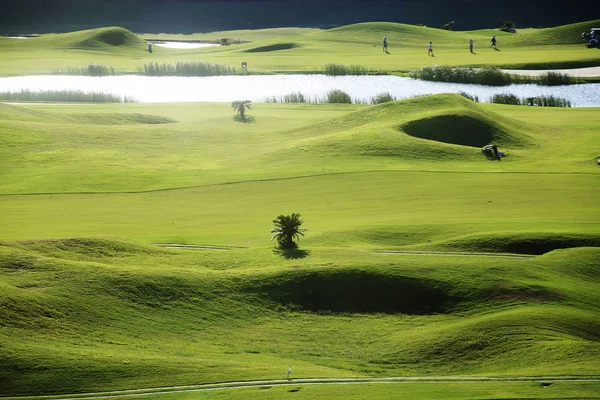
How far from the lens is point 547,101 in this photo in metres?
74.4

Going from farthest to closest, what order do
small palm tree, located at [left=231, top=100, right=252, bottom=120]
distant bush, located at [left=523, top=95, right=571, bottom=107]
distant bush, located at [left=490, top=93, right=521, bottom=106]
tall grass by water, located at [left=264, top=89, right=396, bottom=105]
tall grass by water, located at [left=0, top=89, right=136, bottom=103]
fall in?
1. tall grass by water, located at [left=0, top=89, right=136, bottom=103]
2. tall grass by water, located at [left=264, top=89, right=396, bottom=105]
3. distant bush, located at [left=490, top=93, right=521, bottom=106]
4. distant bush, located at [left=523, top=95, right=571, bottom=107]
5. small palm tree, located at [left=231, top=100, right=252, bottom=120]

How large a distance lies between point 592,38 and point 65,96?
6206cm

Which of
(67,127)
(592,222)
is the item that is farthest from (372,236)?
(67,127)

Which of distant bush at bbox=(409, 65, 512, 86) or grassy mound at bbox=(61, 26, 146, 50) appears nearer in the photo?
distant bush at bbox=(409, 65, 512, 86)

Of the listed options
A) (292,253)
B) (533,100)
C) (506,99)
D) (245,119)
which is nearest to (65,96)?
(245,119)

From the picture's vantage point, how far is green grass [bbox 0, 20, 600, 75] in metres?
95.4

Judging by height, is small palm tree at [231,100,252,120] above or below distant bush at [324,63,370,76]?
below

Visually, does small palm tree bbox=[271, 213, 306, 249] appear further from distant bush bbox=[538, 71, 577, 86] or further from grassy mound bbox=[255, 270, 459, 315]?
distant bush bbox=[538, 71, 577, 86]

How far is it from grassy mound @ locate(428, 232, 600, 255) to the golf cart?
81.0 meters

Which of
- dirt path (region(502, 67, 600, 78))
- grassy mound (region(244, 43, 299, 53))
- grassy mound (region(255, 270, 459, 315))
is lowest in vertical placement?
grassy mound (region(255, 270, 459, 315))

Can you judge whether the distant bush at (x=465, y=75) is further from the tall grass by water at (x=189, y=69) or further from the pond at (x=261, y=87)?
the tall grass by water at (x=189, y=69)

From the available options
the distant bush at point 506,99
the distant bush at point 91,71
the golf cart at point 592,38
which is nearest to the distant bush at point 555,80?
the distant bush at point 506,99

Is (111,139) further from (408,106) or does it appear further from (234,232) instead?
(234,232)

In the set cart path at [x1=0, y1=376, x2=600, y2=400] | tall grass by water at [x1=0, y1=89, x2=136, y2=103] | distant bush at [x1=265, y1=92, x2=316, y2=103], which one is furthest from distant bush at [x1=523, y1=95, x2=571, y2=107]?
cart path at [x1=0, y1=376, x2=600, y2=400]
